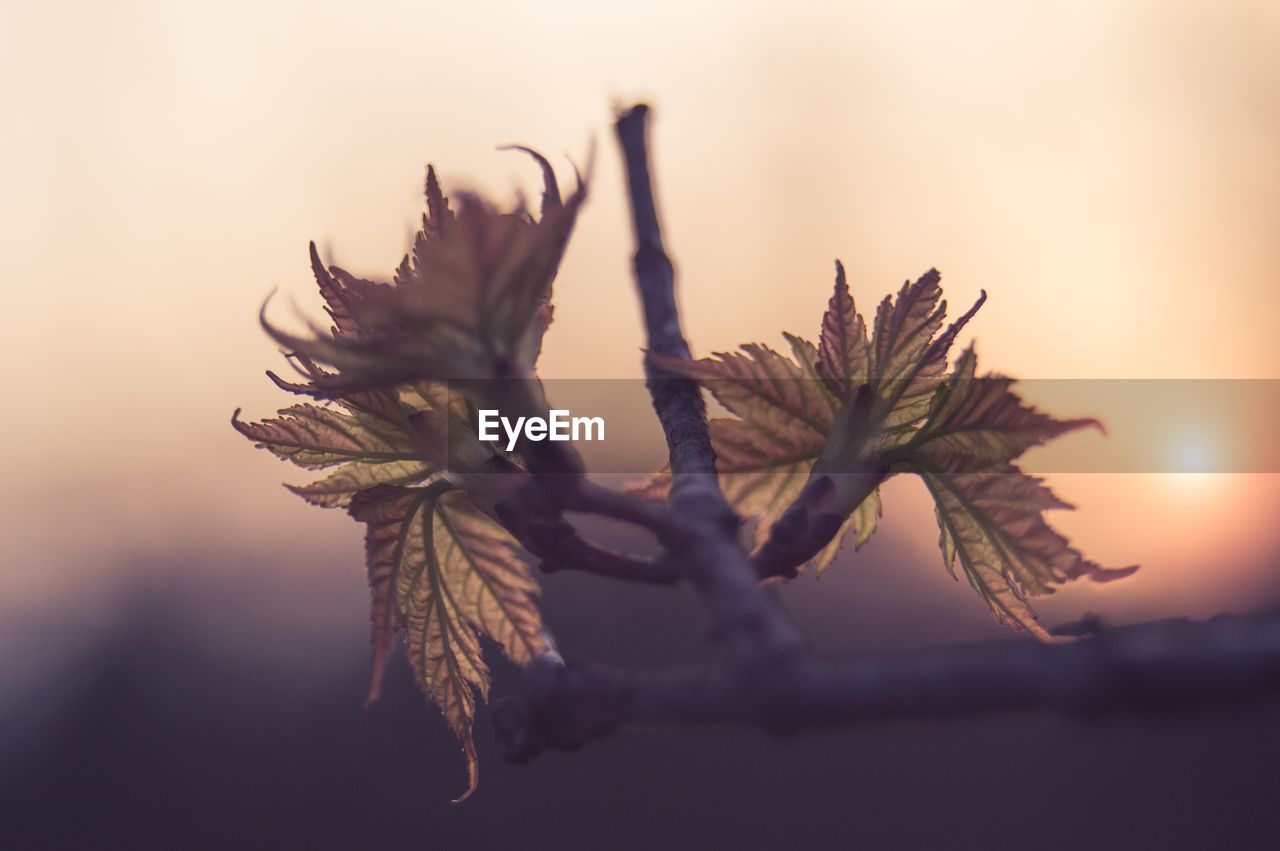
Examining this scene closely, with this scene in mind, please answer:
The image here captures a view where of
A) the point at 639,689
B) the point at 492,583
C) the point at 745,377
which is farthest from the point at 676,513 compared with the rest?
the point at 492,583

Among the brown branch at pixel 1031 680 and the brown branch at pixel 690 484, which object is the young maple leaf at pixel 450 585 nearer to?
the brown branch at pixel 690 484

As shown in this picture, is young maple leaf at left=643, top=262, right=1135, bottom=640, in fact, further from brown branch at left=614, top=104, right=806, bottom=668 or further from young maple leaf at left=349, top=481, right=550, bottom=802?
young maple leaf at left=349, top=481, right=550, bottom=802

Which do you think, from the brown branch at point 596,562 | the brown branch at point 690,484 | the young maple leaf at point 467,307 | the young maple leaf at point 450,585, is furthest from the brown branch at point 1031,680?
the young maple leaf at point 450,585

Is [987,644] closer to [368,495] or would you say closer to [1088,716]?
[1088,716]

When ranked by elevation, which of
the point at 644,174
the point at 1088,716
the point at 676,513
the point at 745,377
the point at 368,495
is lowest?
the point at 1088,716

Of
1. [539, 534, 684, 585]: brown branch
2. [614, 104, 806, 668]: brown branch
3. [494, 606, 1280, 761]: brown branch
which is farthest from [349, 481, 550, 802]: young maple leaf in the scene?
[494, 606, 1280, 761]: brown branch

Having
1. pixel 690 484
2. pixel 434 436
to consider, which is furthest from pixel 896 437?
pixel 434 436
